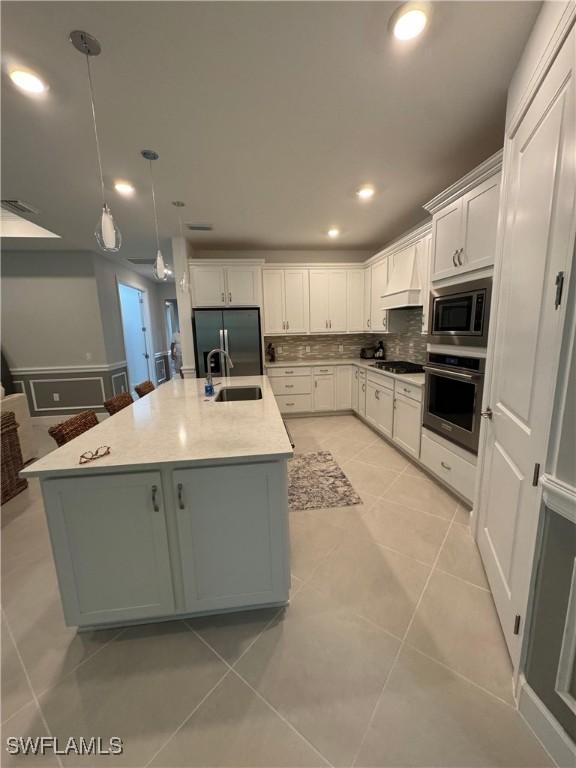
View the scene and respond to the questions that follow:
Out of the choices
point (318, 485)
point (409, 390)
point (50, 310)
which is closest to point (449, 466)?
point (409, 390)

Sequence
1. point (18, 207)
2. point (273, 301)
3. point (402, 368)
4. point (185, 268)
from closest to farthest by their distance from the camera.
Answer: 1. point (18, 207)
2. point (402, 368)
3. point (185, 268)
4. point (273, 301)

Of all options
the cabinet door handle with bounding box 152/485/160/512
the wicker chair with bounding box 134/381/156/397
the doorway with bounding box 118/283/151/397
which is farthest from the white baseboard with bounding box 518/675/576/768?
the doorway with bounding box 118/283/151/397

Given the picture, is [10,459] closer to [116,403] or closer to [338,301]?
[116,403]

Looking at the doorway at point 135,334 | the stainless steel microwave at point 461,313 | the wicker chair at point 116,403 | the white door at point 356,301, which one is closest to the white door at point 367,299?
the white door at point 356,301

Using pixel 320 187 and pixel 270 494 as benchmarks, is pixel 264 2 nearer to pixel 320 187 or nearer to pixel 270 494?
pixel 320 187

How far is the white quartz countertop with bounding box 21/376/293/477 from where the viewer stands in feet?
3.96

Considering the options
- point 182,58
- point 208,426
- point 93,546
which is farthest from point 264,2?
point 93,546

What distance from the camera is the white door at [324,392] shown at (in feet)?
15.0

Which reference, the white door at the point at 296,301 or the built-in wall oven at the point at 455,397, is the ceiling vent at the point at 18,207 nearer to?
the white door at the point at 296,301

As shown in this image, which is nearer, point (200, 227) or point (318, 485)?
point (318, 485)

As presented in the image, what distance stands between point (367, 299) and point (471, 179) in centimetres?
258

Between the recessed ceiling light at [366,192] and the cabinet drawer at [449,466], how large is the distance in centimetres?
236

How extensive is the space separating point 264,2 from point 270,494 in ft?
6.57

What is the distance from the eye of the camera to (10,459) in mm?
2576
